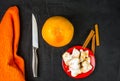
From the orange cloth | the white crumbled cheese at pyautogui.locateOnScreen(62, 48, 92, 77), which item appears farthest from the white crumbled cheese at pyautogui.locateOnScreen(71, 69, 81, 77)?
the orange cloth

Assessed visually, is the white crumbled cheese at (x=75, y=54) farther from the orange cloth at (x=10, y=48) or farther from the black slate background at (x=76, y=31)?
the orange cloth at (x=10, y=48)

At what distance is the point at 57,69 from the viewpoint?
0.75 metres

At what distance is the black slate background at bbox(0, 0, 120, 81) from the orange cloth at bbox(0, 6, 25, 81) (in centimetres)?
3

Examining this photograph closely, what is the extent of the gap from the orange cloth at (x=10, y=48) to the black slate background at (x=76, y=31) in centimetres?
3

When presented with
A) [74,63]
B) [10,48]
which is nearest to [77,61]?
[74,63]

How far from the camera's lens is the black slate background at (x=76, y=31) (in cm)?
75

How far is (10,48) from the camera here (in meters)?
0.72

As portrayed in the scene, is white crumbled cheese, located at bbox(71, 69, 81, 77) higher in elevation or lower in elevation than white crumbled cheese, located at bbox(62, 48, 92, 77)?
lower

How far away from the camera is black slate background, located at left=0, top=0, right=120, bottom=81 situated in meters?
0.75

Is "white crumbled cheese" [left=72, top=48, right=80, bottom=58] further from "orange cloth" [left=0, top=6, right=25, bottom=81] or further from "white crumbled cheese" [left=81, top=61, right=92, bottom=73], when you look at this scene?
"orange cloth" [left=0, top=6, right=25, bottom=81]

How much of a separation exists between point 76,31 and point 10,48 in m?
0.20

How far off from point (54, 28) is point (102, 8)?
0.18 meters

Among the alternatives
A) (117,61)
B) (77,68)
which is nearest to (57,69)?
(77,68)

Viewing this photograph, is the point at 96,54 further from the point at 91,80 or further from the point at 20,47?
the point at 20,47
